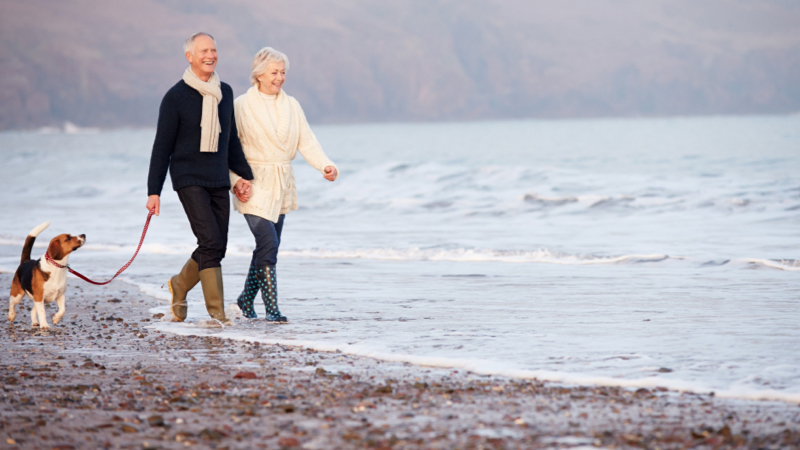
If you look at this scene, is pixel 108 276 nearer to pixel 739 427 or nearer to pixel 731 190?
pixel 739 427

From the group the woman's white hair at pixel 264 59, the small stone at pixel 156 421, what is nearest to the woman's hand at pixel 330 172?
the woman's white hair at pixel 264 59

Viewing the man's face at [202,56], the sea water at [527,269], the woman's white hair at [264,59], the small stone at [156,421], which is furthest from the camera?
the woman's white hair at [264,59]

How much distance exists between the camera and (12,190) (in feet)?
94.9

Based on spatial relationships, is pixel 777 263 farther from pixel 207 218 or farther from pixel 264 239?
pixel 207 218

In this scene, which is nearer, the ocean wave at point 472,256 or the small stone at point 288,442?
the small stone at point 288,442

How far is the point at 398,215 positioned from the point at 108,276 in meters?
9.39

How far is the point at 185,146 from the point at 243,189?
0.47m

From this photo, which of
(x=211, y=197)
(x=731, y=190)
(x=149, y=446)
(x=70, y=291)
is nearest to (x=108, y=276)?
(x=70, y=291)

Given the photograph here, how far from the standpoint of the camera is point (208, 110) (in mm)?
5156

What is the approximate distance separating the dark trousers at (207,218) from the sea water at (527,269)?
511mm

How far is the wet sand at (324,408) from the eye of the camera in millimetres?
3053

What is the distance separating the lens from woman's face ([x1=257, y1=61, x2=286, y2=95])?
17.7 feet

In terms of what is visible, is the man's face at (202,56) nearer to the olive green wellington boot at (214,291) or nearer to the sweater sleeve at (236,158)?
the sweater sleeve at (236,158)

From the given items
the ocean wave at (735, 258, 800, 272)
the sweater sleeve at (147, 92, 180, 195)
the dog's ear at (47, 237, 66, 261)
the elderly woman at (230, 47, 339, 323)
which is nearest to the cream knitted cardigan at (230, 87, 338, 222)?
the elderly woman at (230, 47, 339, 323)
